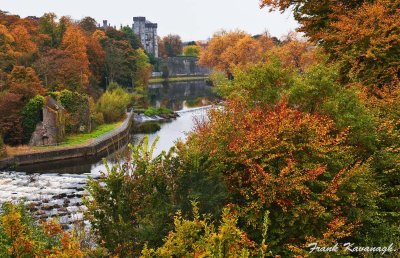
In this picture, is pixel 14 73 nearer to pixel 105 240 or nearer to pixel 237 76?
pixel 237 76

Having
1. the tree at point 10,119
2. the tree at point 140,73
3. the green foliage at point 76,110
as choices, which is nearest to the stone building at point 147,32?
the tree at point 140,73

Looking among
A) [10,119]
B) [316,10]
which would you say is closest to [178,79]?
[10,119]

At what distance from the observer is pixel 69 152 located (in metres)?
27.6

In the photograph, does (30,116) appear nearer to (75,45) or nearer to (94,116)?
(94,116)

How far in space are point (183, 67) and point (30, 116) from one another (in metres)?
91.6

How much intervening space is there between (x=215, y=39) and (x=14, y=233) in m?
69.2

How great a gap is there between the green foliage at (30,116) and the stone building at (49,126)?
10.7 inches

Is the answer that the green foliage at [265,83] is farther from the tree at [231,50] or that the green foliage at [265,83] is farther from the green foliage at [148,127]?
the tree at [231,50]

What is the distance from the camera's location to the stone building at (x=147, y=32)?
123 meters

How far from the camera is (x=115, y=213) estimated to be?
23.9 ft

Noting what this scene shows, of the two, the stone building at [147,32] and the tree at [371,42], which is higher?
the stone building at [147,32]

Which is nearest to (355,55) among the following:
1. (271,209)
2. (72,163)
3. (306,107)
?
(306,107)

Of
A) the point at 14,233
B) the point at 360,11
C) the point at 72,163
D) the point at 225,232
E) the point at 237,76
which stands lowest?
the point at 72,163

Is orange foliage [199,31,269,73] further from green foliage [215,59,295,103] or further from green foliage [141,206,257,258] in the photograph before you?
green foliage [141,206,257,258]
